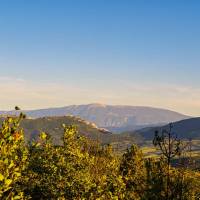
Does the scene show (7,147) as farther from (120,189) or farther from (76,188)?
(76,188)

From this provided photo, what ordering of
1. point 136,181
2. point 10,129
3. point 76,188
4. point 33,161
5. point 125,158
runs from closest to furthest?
point 10,129 → point 76,188 → point 33,161 → point 136,181 → point 125,158

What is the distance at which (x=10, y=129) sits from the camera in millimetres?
23516

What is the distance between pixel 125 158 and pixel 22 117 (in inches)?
4587

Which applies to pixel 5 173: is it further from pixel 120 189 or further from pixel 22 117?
pixel 120 189

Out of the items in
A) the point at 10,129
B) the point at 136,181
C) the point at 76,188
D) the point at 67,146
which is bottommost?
the point at 136,181

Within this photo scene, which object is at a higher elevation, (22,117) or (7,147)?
(22,117)

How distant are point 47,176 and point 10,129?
2521cm

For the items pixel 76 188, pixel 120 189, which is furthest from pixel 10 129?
pixel 76 188

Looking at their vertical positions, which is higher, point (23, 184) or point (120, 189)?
point (120, 189)

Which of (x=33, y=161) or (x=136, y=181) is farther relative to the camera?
(x=136, y=181)

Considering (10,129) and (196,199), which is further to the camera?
(196,199)

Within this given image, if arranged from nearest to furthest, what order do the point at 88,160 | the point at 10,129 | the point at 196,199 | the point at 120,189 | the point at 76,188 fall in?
the point at 10,129
the point at 120,189
the point at 76,188
the point at 88,160
the point at 196,199

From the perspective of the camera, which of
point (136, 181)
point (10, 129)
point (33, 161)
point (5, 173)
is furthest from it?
point (136, 181)

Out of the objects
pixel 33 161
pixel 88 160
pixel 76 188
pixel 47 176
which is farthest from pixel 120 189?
pixel 33 161
